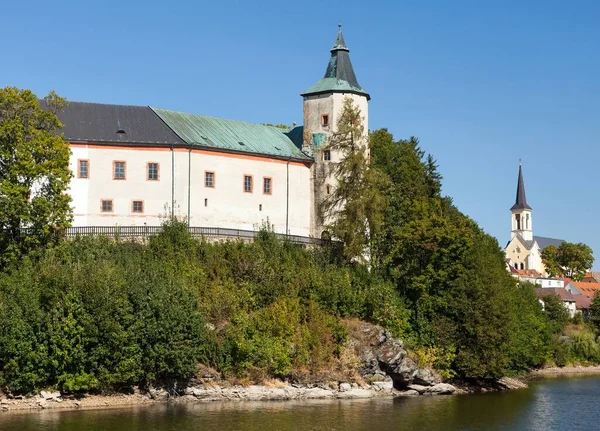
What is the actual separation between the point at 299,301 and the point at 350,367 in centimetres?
519

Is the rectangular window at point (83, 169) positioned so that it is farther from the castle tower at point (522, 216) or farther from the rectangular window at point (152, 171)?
the castle tower at point (522, 216)

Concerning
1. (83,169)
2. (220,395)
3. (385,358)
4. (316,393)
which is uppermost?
(83,169)

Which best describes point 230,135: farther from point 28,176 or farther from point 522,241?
point 522,241

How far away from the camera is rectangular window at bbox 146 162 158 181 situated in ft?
203

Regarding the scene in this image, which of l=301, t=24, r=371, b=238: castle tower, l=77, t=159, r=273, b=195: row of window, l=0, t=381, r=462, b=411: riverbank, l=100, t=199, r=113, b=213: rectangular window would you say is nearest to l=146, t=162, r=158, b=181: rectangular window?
l=77, t=159, r=273, b=195: row of window

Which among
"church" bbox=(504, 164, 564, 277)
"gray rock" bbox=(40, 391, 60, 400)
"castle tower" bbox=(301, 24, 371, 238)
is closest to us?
"gray rock" bbox=(40, 391, 60, 400)

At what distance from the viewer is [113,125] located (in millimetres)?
63219

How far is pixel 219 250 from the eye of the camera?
5881 centimetres

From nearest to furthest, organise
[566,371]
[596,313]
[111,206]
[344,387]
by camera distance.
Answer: [344,387]
[111,206]
[566,371]
[596,313]

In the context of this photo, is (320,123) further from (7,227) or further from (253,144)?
(7,227)

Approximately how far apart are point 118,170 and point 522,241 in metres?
114

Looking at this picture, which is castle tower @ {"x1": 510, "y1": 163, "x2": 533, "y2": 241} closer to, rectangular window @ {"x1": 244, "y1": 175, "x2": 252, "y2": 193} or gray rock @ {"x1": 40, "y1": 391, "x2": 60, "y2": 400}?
rectangular window @ {"x1": 244, "y1": 175, "x2": 252, "y2": 193}

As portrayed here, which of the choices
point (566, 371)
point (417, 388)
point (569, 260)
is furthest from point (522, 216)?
point (417, 388)

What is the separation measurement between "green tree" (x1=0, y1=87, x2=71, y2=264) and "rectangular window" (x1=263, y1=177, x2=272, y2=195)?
51.0 feet
